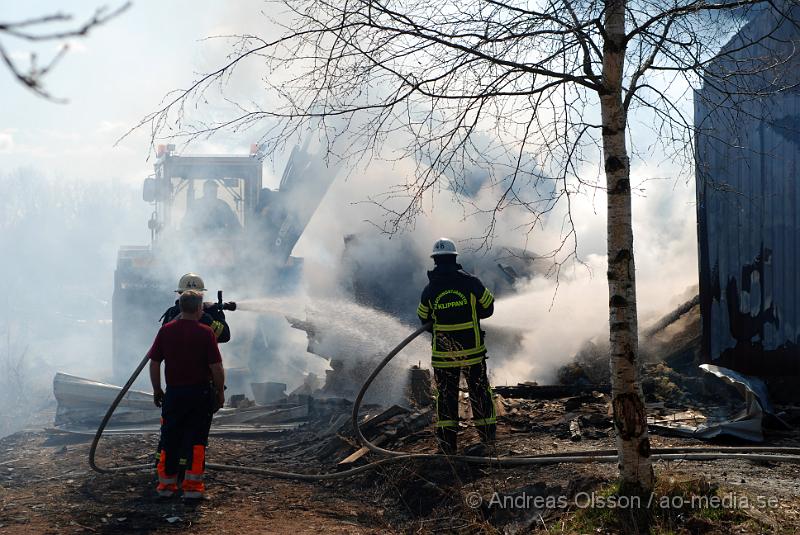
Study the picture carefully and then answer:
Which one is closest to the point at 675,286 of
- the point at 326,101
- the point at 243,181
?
the point at 326,101

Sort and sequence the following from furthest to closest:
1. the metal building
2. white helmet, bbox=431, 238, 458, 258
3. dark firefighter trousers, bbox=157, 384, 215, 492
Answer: the metal building < white helmet, bbox=431, 238, 458, 258 < dark firefighter trousers, bbox=157, 384, 215, 492

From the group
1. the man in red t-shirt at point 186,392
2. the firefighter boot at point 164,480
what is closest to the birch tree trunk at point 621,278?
the man in red t-shirt at point 186,392

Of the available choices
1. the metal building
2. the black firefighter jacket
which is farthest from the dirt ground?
the metal building

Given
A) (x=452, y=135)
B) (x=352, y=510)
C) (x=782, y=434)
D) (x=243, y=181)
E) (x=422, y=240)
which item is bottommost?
(x=352, y=510)

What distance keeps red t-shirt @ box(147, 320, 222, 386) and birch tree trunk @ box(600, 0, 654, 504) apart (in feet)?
9.96

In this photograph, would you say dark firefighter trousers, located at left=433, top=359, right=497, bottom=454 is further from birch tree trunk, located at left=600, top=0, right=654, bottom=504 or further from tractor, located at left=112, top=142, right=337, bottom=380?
tractor, located at left=112, top=142, right=337, bottom=380

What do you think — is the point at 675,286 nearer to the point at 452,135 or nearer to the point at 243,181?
the point at 452,135

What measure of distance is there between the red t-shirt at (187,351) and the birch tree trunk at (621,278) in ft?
9.96

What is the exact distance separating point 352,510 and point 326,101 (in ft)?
9.66

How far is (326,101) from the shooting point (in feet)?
14.7

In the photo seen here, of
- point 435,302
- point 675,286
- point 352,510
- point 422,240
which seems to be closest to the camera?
point 352,510

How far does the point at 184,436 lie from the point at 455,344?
86.1 inches

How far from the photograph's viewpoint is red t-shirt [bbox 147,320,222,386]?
586 cm

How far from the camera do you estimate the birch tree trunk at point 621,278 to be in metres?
4.18
